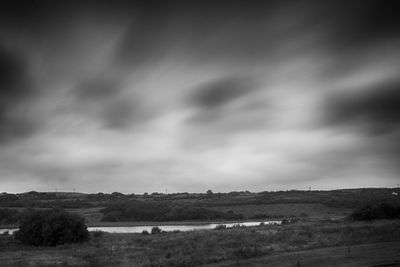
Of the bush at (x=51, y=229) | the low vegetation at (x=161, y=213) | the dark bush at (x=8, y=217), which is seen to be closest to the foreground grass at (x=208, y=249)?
the bush at (x=51, y=229)

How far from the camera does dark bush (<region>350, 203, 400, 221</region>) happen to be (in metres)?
57.7

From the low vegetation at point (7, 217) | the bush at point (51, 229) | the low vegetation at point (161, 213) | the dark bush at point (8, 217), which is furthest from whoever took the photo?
the low vegetation at point (161, 213)

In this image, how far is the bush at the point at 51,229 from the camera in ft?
156

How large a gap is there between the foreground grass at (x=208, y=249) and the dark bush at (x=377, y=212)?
1710 centimetres

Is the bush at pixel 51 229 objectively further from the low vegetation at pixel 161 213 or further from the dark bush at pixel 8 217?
the low vegetation at pixel 161 213

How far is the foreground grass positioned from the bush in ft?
8.32

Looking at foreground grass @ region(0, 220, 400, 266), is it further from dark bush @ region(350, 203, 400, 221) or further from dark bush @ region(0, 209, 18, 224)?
dark bush @ region(0, 209, 18, 224)

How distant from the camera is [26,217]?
5141 centimetres

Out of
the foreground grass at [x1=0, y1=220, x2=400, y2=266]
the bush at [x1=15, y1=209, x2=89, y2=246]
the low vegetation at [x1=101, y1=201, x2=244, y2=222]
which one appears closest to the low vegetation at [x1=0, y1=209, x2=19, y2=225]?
the low vegetation at [x1=101, y1=201, x2=244, y2=222]

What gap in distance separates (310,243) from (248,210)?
257ft

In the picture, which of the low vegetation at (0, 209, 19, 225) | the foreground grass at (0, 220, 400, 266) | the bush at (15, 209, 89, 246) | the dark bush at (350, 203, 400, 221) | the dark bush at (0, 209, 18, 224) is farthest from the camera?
the dark bush at (0, 209, 18, 224)

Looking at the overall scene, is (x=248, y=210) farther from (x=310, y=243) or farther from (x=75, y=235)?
(x=310, y=243)

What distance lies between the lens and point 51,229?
47.8 m

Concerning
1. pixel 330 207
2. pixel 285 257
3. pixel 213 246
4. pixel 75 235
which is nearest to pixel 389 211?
pixel 213 246
